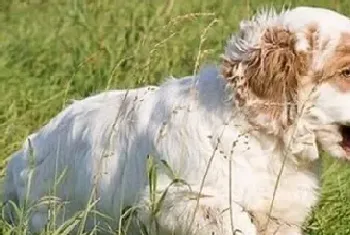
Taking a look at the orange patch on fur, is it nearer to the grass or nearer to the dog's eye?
the dog's eye

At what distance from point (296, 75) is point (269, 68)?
16 cm

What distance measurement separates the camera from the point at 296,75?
20.5 feet

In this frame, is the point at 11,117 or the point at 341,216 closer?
the point at 341,216

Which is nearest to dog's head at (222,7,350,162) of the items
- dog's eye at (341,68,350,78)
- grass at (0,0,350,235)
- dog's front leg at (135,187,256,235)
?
dog's eye at (341,68,350,78)

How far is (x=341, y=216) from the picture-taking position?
23.1 ft

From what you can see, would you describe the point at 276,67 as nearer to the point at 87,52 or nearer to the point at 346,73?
the point at 346,73

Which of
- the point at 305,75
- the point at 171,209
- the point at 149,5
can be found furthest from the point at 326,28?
the point at 149,5

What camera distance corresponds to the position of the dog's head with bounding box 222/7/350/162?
20.2 ft

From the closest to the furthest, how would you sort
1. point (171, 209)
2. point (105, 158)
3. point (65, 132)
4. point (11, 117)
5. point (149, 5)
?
point (171, 209)
point (105, 158)
point (65, 132)
point (11, 117)
point (149, 5)

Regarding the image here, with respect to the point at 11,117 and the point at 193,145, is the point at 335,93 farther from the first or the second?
the point at 11,117

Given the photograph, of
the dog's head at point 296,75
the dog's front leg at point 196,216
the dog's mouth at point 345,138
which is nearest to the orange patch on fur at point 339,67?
the dog's head at point 296,75

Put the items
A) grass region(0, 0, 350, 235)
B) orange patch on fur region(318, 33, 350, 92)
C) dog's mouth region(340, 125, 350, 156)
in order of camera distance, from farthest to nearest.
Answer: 1. grass region(0, 0, 350, 235)
2. dog's mouth region(340, 125, 350, 156)
3. orange patch on fur region(318, 33, 350, 92)

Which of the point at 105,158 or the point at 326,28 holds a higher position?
the point at 326,28

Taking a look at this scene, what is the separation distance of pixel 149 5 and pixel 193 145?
5.70 m
